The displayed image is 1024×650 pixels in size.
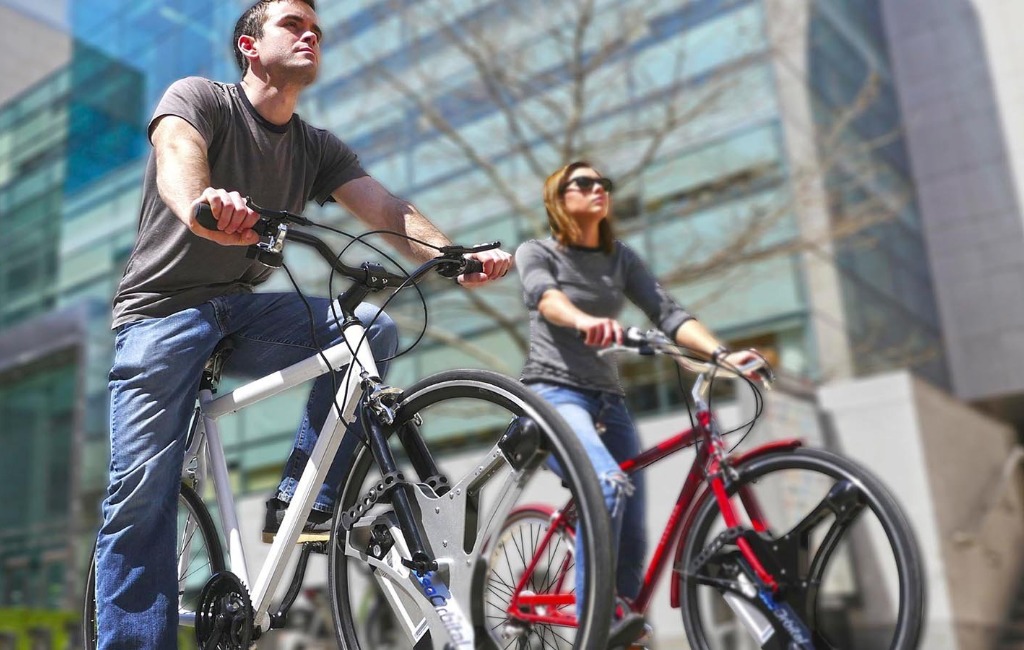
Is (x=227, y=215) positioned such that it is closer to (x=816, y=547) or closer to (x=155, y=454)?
(x=155, y=454)

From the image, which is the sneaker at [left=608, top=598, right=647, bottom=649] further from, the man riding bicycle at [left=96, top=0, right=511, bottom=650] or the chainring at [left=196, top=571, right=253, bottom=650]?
the chainring at [left=196, top=571, right=253, bottom=650]

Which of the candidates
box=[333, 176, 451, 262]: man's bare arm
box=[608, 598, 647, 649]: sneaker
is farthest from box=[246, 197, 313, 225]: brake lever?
box=[608, 598, 647, 649]: sneaker

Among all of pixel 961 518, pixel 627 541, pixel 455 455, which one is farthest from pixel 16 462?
pixel 627 541

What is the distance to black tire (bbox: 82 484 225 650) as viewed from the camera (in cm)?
286

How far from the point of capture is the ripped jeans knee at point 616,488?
302 centimetres

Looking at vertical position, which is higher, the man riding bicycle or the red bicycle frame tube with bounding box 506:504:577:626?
the man riding bicycle

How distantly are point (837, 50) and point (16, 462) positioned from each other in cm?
1720

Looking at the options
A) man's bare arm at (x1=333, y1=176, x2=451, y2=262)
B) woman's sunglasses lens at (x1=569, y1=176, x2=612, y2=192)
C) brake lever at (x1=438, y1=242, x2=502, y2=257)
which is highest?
woman's sunglasses lens at (x1=569, y1=176, x2=612, y2=192)

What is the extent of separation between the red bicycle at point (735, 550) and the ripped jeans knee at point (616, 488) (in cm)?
17

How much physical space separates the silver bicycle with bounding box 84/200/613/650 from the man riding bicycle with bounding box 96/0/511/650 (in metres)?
0.09

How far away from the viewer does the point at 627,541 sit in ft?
11.2

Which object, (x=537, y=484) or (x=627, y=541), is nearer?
(x=627, y=541)

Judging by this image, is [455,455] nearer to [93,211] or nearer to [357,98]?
[357,98]

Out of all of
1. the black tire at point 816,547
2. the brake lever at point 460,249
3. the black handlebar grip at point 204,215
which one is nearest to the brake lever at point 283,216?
the black handlebar grip at point 204,215
